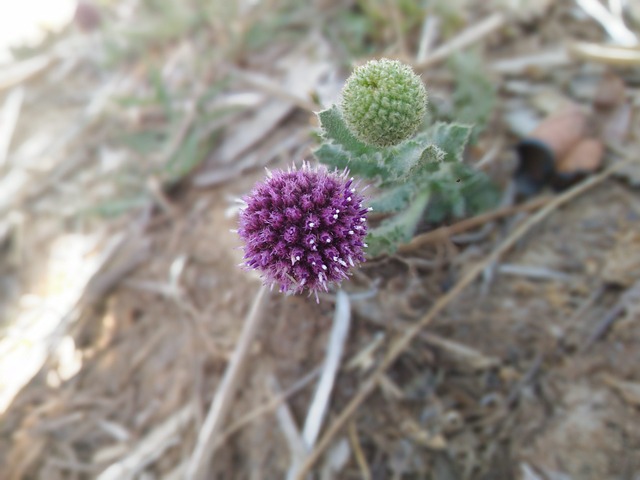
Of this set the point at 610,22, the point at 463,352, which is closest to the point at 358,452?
the point at 463,352

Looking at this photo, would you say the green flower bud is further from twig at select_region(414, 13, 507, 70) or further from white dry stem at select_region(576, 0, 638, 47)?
white dry stem at select_region(576, 0, 638, 47)

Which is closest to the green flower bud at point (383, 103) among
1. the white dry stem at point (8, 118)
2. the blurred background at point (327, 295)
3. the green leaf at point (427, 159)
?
the green leaf at point (427, 159)

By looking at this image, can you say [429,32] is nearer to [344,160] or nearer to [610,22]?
[610,22]

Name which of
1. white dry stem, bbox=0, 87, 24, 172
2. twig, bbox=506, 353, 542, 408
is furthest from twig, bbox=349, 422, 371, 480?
white dry stem, bbox=0, 87, 24, 172

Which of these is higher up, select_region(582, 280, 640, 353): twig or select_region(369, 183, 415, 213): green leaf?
select_region(369, 183, 415, 213): green leaf

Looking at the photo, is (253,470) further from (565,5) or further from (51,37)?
(51,37)

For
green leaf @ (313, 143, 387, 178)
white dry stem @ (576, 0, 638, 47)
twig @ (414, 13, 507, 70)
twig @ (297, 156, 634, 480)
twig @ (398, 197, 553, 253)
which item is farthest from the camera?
twig @ (414, 13, 507, 70)
